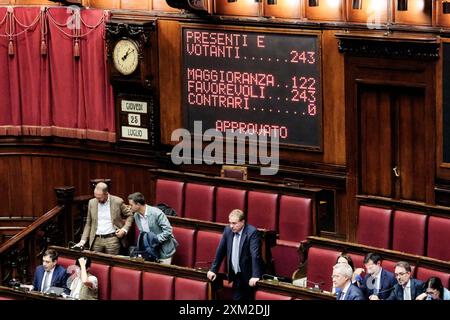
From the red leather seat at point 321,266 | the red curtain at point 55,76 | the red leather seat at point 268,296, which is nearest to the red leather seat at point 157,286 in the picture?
the red leather seat at point 268,296

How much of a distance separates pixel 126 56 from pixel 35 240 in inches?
94.9

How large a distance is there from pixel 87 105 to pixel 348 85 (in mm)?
3412

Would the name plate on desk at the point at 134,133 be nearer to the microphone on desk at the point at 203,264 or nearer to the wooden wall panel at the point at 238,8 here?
the wooden wall panel at the point at 238,8

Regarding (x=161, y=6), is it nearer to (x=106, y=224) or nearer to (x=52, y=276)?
(x=106, y=224)

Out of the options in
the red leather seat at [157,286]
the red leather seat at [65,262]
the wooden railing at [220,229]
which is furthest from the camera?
the wooden railing at [220,229]

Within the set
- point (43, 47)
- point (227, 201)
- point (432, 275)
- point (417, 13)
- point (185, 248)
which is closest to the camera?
point (432, 275)

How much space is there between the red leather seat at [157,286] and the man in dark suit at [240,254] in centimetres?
46

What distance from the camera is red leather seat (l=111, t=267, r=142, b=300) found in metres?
12.3

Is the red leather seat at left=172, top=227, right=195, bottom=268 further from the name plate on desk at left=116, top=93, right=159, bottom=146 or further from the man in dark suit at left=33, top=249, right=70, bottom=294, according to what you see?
the name plate on desk at left=116, top=93, right=159, bottom=146

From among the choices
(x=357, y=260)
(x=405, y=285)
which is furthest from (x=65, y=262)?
(x=405, y=285)

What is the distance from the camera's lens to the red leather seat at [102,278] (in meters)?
12.5

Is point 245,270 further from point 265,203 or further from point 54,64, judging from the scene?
point 54,64

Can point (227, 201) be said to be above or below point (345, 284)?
above

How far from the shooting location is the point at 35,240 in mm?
14531
